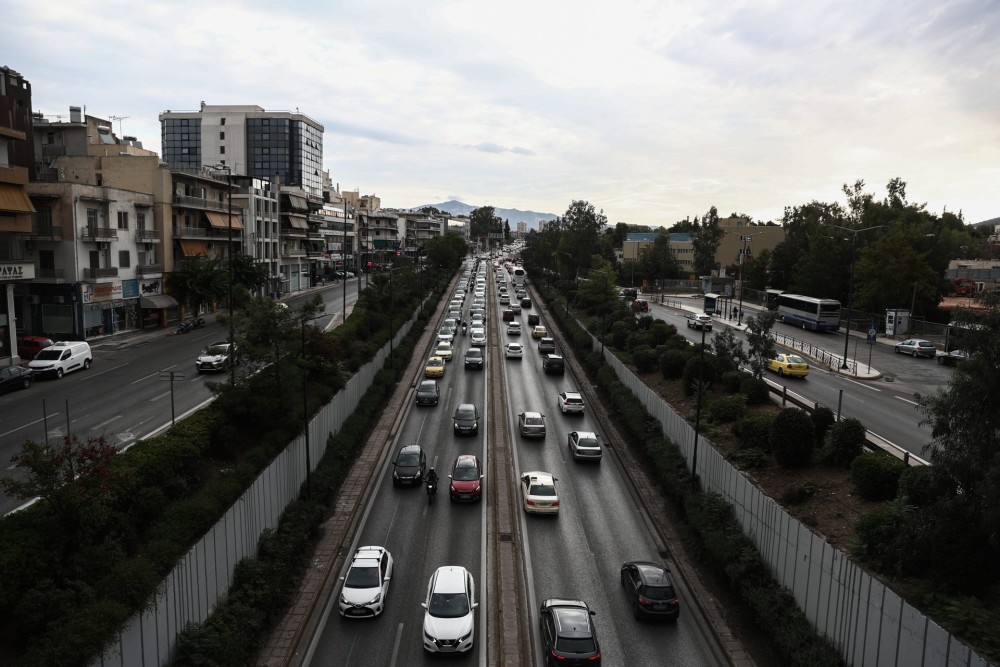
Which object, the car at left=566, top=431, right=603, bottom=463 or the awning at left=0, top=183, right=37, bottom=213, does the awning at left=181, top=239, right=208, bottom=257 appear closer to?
the awning at left=0, top=183, right=37, bottom=213

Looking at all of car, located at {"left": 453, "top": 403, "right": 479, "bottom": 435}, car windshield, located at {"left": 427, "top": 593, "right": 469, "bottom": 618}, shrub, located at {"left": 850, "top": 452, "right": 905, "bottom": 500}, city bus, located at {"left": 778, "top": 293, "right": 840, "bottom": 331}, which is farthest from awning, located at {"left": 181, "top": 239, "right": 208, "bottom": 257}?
shrub, located at {"left": 850, "top": 452, "right": 905, "bottom": 500}

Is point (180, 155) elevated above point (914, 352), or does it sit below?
above

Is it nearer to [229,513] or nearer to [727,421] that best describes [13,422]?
[229,513]

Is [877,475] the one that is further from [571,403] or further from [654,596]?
[571,403]

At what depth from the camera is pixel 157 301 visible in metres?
60.5

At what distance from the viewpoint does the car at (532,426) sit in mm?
37500

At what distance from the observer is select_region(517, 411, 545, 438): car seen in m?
37.5

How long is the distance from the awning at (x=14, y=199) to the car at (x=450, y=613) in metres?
38.6

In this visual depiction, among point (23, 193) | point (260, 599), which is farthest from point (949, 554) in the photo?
point (23, 193)

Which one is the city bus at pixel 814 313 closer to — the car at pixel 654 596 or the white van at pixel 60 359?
the car at pixel 654 596

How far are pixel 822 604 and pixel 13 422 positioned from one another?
32.6 metres

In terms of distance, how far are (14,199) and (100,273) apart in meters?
11.0

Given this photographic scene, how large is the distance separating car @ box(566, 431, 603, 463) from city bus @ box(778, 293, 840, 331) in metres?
40.5

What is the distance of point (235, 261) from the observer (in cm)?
6894
